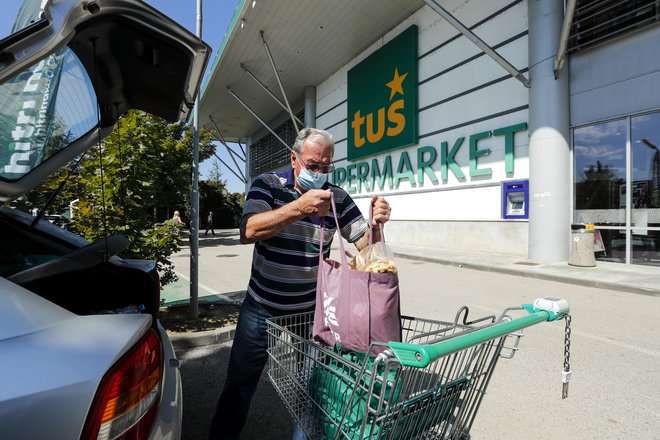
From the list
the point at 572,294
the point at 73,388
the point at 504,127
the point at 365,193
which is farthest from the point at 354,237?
the point at 365,193

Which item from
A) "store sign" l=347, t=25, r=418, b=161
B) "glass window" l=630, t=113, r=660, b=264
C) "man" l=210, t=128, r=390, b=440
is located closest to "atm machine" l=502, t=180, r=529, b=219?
"glass window" l=630, t=113, r=660, b=264

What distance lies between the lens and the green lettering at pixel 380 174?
1659 cm

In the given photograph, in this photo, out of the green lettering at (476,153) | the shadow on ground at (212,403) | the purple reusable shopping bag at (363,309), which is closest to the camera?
the purple reusable shopping bag at (363,309)

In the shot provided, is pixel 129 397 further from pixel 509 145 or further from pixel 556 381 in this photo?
pixel 509 145

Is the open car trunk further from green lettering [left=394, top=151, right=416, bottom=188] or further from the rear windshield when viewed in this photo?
green lettering [left=394, top=151, right=416, bottom=188]

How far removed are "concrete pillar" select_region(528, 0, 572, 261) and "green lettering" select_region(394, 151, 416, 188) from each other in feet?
18.5

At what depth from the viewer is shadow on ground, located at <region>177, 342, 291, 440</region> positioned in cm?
252

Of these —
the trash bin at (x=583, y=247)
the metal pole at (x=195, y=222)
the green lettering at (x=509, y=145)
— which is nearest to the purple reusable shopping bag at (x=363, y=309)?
the metal pole at (x=195, y=222)

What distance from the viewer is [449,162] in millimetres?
13461

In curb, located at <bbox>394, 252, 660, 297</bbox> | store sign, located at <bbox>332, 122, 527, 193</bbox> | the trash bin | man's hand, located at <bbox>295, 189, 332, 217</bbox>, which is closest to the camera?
man's hand, located at <bbox>295, 189, 332, 217</bbox>

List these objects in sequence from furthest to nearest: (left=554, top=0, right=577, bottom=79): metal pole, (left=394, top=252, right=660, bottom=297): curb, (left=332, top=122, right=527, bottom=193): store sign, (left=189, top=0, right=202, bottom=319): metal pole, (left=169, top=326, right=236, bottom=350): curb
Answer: (left=332, top=122, right=527, bottom=193): store sign → (left=554, top=0, right=577, bottom=79): metal pole → (left=394, top=252, right=660, bottom=297): curb → (left=189, top=0, right=202, bottom=319): metal pole → (left=169, top=326, right=236, bottom=350): curb

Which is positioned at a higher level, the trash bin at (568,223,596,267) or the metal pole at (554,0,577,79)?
the metal pole at (554,0,577,79)

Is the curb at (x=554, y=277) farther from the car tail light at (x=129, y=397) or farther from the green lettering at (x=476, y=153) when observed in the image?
the car tail light at (x=129, y=397)

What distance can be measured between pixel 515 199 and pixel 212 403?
10.9 meters
